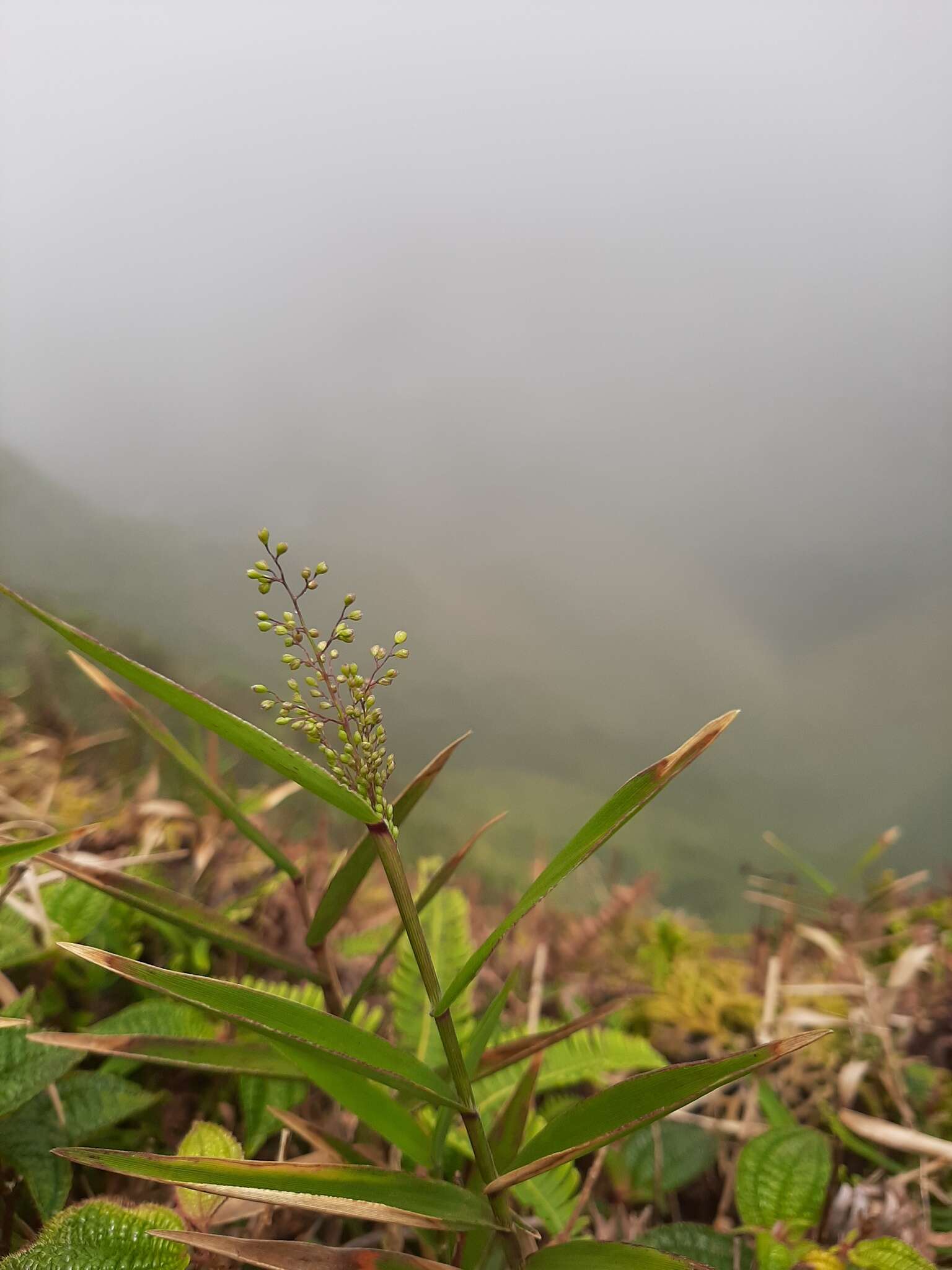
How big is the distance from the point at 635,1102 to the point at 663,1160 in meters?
0.53

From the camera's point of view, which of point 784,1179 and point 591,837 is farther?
point 784,1179

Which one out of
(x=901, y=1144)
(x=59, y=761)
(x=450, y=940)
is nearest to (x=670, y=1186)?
(x=901, y=1144)

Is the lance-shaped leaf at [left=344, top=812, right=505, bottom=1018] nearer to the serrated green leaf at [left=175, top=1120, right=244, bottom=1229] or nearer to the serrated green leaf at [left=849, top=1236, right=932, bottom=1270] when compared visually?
the serrated green leaf at [left=175, top=1120, right=244, bottom=1229]

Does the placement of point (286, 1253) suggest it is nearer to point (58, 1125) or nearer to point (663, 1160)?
point (58, 1125)

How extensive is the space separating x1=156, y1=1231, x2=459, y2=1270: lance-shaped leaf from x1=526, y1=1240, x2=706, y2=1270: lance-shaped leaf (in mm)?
89

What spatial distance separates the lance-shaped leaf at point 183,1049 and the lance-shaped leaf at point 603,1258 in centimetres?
20

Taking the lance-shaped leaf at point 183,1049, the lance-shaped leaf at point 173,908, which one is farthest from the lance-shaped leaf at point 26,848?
the lance-shaped leaf at point 183,1049

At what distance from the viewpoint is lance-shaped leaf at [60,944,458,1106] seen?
0.40 metres

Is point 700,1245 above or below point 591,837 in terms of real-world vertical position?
below

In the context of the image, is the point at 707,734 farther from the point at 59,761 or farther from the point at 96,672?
A: the point at 59,761

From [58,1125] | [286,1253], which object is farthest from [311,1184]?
[58,1125]

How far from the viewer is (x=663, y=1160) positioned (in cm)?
85

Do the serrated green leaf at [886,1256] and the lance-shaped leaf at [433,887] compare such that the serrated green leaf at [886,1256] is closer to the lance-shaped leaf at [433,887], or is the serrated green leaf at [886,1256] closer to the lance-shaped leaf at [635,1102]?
the lance-shaped leaf at [635,1102]

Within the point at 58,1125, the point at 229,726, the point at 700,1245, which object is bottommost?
the point at 58,1125
